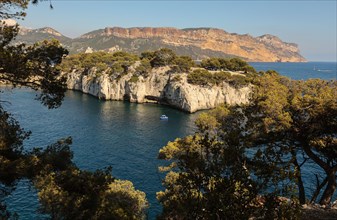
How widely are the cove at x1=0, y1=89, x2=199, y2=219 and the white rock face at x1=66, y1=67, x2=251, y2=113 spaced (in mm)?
4291

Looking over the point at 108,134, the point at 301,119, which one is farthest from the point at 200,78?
the point at 301,119

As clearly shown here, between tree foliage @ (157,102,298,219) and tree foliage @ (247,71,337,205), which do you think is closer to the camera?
tree foliage @ (157,102,298,219)

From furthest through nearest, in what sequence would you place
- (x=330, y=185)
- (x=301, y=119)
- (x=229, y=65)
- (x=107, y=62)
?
(x=107, y=62), (x=229, y=65), (x=330, y=185), (x=301, y=119)

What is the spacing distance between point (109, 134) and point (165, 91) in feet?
132

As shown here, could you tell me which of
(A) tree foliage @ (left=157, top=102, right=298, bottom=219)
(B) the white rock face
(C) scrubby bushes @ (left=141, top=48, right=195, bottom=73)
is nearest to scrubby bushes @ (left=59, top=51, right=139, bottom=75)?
(B) the white rock face

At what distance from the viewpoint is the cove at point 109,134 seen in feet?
126

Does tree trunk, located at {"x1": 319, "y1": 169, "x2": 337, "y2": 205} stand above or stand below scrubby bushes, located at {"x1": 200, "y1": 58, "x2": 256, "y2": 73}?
below

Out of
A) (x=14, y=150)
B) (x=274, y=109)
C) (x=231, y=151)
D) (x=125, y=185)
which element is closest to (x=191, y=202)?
(x=231, y=151)

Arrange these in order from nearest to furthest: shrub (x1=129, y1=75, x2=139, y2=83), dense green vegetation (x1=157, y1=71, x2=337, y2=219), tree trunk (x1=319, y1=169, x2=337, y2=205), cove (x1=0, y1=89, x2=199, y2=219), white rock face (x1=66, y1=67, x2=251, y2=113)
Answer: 1. dense green vegetation (x1=157, y1=71, x2=337, y2=219)
2. tree trunk (x1=319, y1=169, x2=337, y2=205)
3. cove (x1=0, y1=89, x2=199, y2=219)
4. white rock face (x1=66, y1=67, x2=251, y2=113)
5. shrub (x1=129, y1=75, x2=139, y2=83)

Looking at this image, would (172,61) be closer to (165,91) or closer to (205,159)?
(165,91)

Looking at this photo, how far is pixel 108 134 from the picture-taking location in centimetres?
6306

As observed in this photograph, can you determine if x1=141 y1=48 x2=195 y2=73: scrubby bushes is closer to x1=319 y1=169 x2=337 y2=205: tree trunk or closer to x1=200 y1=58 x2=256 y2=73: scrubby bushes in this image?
x1=200 y1=58 x2=256 y2=73: scrubby bushes

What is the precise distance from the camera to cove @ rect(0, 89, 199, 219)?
38312 millimetres

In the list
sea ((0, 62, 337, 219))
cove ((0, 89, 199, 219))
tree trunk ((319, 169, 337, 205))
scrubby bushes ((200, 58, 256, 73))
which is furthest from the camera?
scrubby bushes ((200, 58, 256, 73))
